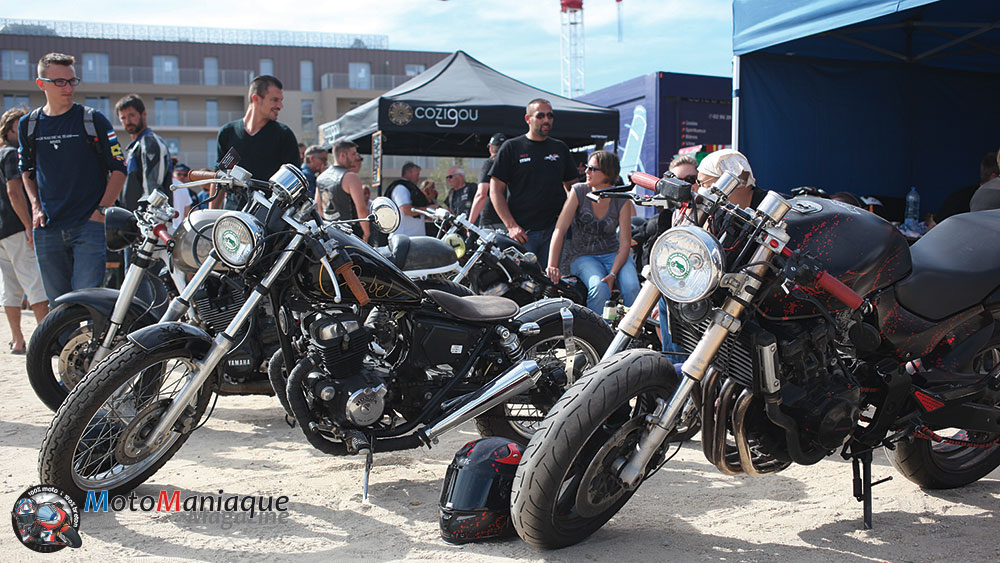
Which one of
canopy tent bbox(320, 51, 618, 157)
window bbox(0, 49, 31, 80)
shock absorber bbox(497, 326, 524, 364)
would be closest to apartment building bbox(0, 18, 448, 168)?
window bbox(0, 49, 31, 80)

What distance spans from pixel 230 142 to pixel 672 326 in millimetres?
3567

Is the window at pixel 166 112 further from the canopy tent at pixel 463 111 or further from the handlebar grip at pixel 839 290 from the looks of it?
the handlebar grip at pixel 839 290

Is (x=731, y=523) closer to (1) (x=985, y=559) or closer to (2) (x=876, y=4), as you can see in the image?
(1) (x=985, y=559)

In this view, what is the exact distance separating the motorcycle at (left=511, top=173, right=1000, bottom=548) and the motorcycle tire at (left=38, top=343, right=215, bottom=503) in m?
1.48

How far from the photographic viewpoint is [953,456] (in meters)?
3.12

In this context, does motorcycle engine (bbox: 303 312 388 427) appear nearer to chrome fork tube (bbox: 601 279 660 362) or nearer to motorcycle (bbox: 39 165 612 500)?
motorcycle (bbox: 39 165 612 500)

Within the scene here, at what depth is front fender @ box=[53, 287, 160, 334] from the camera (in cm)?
396

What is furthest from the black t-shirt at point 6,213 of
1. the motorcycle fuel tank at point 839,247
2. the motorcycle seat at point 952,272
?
the motorcycle seat at point 952,272

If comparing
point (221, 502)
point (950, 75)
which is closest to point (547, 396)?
point (221, 502)

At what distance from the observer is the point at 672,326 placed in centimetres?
253

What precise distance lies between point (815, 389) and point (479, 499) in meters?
1.14

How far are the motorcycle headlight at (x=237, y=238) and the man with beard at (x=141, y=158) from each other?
302 centimetres

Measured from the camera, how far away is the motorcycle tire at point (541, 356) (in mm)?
3418

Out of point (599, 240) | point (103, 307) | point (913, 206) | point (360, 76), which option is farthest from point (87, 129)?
point (360, 76)
